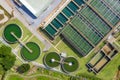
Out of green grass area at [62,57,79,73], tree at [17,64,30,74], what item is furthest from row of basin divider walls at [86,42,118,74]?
tree at [17,64,30,74]

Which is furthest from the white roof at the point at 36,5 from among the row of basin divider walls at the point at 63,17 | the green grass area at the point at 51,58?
the green grass area at the point at 51,58

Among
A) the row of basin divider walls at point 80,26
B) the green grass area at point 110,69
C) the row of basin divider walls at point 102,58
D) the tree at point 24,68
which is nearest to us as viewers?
the row of basin divider walls at point 80,26

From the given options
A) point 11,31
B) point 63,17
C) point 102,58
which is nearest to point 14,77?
point 11,31

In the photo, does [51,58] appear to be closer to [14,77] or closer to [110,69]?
[14,77]

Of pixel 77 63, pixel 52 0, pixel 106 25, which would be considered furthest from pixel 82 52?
pixel 52 0

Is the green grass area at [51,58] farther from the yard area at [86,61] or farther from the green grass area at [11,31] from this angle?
the green grass area at [11,31]

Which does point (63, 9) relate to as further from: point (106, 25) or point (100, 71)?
point (100, 71)
